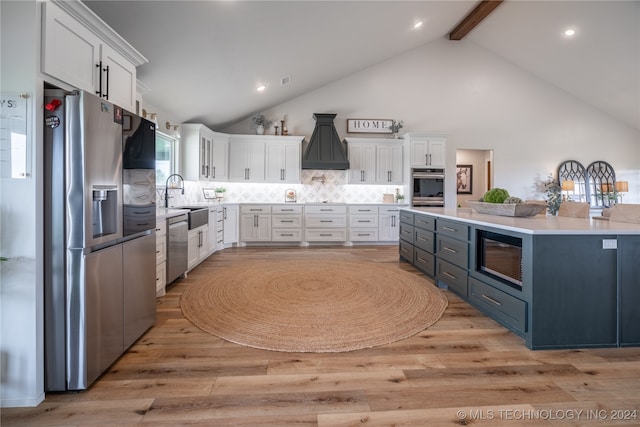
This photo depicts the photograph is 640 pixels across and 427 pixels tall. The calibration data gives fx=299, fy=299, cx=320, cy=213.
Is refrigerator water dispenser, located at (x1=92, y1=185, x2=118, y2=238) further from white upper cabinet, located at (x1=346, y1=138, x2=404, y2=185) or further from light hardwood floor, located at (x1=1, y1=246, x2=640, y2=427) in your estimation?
white upper cabinet, located at (x1=346, y1=138, x2=404, y2=185)

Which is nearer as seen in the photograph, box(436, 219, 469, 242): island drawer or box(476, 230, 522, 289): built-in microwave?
box(476, 230, 522, 289): built-in microwave

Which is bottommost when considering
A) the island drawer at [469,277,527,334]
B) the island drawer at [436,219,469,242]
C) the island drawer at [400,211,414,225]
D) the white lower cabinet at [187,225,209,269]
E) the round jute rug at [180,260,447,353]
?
the round jute rug at [180,260,447,353]

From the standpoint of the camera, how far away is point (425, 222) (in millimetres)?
3771

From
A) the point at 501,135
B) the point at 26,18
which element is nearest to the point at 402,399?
the point at 26,18

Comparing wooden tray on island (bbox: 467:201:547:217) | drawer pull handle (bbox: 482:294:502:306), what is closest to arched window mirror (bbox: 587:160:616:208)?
wooden tray on island (bbox: 467:201:547:217)

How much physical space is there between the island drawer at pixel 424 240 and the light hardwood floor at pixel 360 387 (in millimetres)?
1429

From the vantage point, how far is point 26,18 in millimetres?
1438

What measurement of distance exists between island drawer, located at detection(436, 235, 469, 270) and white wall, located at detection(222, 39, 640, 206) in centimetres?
388

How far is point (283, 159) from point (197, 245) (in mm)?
2755

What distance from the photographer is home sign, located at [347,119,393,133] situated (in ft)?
21.9

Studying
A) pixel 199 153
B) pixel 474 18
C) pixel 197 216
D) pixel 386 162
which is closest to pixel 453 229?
pixel 197 216

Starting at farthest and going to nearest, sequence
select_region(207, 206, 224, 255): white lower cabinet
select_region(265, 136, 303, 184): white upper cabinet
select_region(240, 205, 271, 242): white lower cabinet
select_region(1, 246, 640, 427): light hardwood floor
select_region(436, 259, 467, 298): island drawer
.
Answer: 1. select_region(265, 136, 303, 184): white upper cabinet
2. select_region(240, 205, 271, 242): white lower cabinet
3. select_region(207, 206, 224, 255): white lower cabinet
4. select_region(436, 259, 467, 298): island drawer
5. select_region(1, 246, 640, 427): light hardwood floor

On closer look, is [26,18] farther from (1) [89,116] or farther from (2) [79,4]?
(1) [89,116]

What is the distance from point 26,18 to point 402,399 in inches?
104
